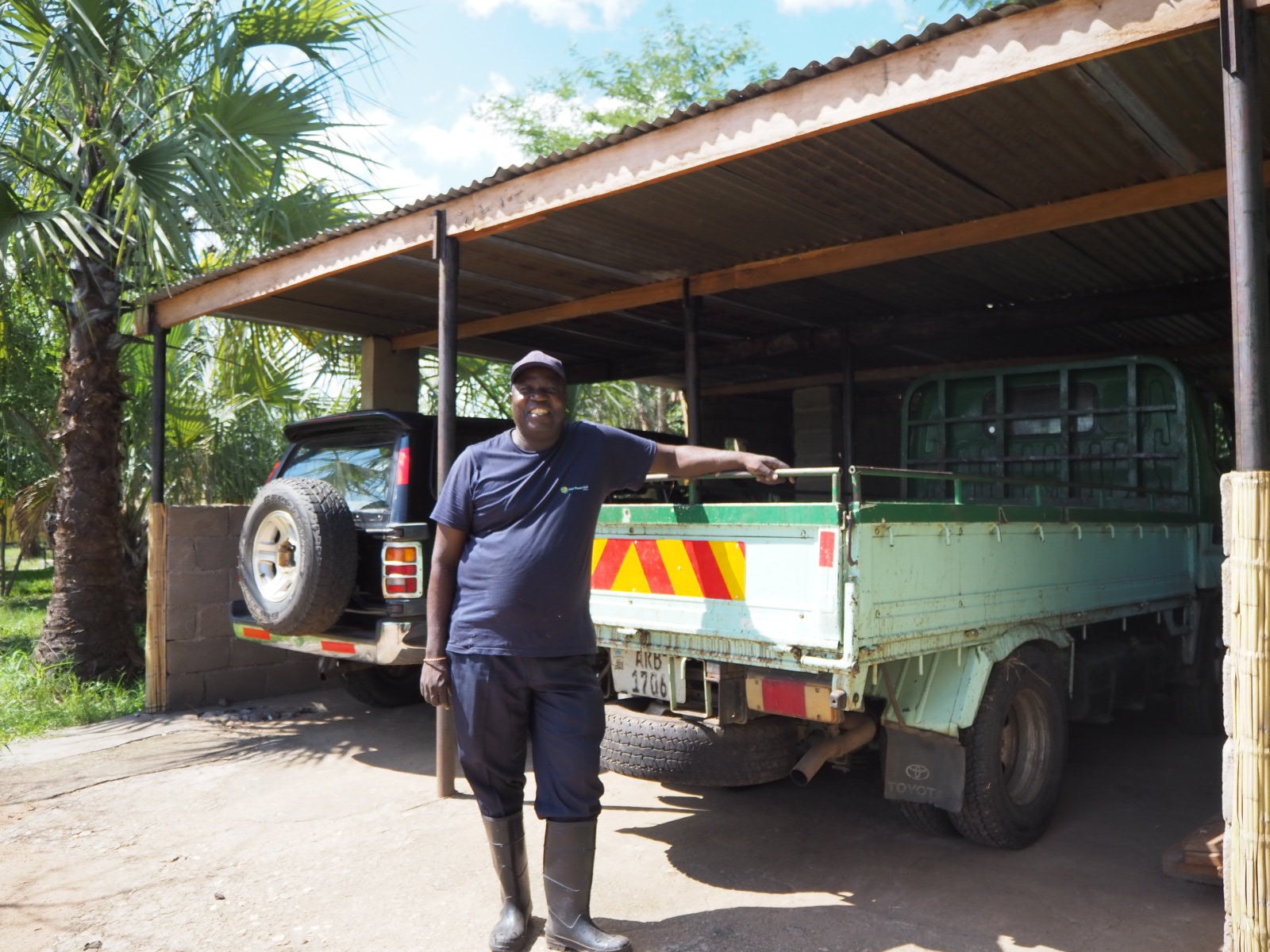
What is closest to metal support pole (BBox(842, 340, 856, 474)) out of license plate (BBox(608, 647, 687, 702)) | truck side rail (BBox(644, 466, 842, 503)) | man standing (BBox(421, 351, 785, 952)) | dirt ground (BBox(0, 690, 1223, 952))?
dirt ground (BBox(0, 690, 1223, 952))

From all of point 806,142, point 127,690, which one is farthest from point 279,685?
point 806,142

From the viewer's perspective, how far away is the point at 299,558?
5434mm

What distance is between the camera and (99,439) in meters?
7.46

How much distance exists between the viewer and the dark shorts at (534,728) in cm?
334

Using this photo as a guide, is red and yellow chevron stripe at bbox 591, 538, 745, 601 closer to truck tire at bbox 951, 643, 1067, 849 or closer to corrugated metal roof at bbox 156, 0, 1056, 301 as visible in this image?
truck tire at bbox 951, 643, 1067, 849

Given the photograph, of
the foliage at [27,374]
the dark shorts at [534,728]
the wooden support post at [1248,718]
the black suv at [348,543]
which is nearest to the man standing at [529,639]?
the dark shorts at [534,728]

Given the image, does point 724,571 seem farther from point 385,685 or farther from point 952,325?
point 952,325

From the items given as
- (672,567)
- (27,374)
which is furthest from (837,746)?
(27,374)

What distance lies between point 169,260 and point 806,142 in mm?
4902

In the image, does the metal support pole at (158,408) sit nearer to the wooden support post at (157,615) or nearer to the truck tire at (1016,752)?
the wooden support post at (157,615)

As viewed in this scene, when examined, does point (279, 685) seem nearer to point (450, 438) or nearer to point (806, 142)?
point (450, 438)

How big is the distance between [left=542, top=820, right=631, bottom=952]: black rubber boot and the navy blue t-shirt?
595mm

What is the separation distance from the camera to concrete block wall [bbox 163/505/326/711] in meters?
7.21

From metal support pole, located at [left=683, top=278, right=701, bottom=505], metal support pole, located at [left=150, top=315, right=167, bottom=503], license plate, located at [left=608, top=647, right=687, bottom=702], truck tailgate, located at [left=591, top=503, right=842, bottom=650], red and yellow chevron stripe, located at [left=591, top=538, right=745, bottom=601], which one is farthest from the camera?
metal support pole, located at [left=150, top=315, right=167, bottom=503]
